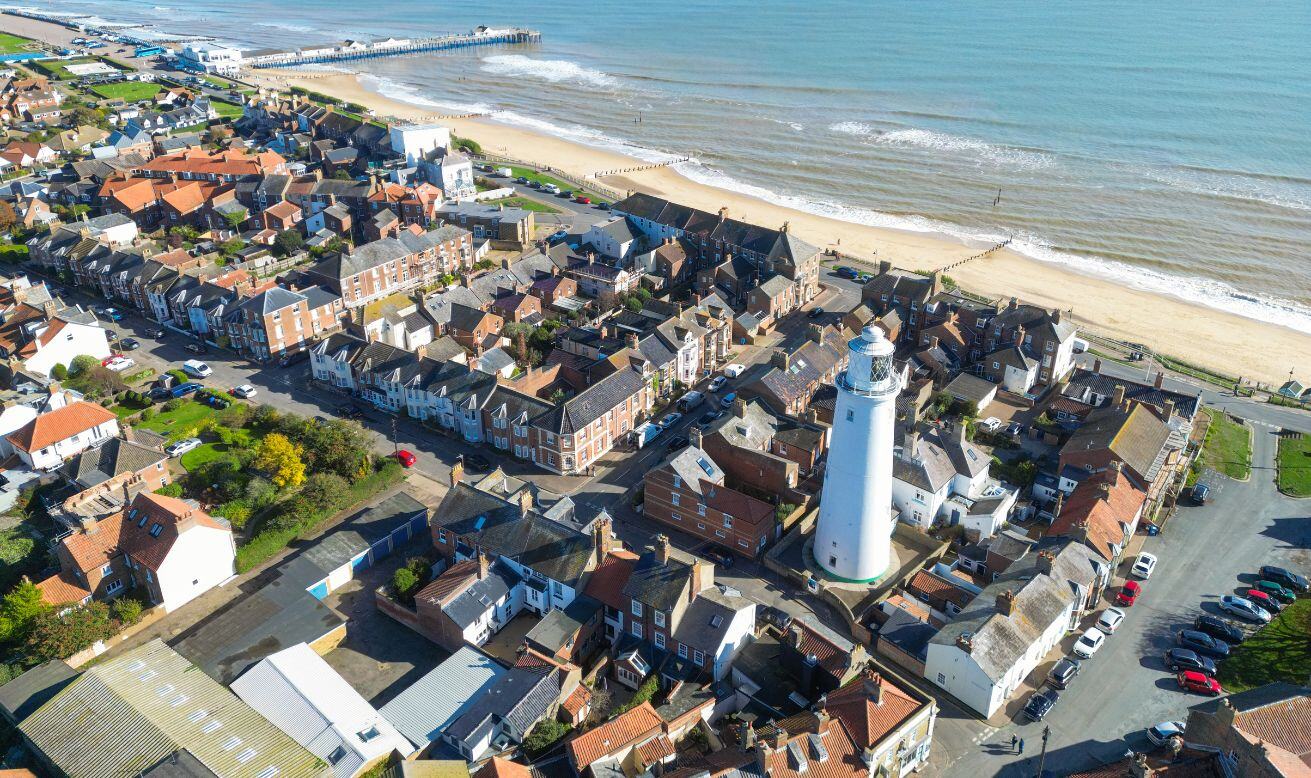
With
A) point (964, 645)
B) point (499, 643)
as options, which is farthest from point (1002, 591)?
point (499, 643)

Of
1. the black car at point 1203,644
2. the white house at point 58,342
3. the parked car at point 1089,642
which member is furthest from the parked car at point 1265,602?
the white house at point 58,342

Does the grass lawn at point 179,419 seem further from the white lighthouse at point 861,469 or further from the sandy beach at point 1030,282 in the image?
the sandy beach at point 1030,282

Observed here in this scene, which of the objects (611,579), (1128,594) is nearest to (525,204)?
(611,579)

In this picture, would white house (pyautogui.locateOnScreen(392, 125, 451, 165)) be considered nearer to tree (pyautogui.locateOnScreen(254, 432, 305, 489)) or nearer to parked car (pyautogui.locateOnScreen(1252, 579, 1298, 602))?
tree (pyautogui.locateOnScreen(254, 432, 305, 489))

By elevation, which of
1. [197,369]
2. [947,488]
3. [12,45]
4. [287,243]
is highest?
[12,45]

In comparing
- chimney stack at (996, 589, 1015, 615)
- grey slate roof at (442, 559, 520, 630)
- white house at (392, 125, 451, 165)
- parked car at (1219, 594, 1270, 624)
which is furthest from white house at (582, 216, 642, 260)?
parked car at (1219, 594, 1270, 624)

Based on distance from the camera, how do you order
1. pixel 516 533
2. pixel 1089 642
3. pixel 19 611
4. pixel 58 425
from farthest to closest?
pixel 58 425 → pixel 516 533 → pixel 1089 642 → pixel 19 611

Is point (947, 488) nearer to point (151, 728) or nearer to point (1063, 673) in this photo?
point (1063, 673)

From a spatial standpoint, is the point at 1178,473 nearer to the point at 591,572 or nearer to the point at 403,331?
the point at 591,572
